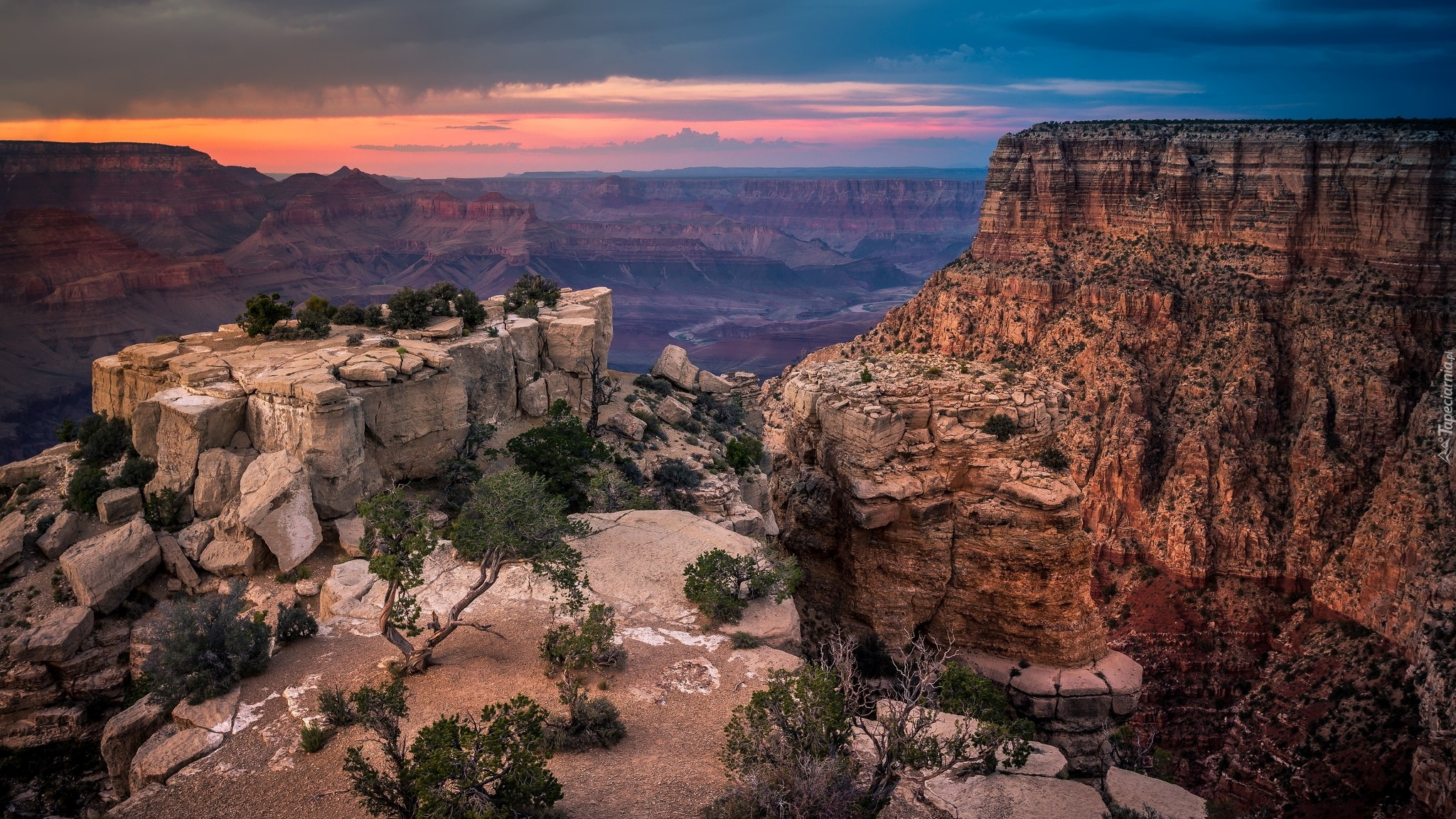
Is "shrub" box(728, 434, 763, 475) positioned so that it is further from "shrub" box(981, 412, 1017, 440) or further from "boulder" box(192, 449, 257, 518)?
"boulder" box(192, 449, 257, 518)

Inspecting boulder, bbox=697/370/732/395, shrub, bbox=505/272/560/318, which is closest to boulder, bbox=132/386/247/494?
shrub, bbox=505/272/560/318

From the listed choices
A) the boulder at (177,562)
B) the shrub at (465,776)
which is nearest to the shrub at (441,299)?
the boulder at (177,562)

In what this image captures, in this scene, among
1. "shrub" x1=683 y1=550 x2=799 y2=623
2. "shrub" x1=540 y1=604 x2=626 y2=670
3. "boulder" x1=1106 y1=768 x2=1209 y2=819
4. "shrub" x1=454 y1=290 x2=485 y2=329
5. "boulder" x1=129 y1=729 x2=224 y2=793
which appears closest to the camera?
"boulder" x1=129 y1=729 x2=224 y2=793

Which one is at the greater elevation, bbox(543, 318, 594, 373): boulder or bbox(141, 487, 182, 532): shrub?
bbox(543, 318, 594, 373): boulder

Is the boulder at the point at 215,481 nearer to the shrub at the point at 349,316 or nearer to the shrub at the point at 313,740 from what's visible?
the shrub at the point at 349,316

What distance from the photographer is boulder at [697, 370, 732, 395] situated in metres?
40.4

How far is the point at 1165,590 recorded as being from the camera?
43.7m

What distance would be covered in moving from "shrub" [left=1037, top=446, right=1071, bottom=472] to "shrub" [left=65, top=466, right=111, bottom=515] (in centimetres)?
2450

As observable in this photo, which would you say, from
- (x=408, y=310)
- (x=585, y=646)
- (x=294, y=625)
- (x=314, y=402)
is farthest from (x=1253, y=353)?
(x=294, y=625)

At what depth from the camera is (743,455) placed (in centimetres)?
3284

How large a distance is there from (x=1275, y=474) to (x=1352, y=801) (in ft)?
63.8

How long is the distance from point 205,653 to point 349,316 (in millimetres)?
14969

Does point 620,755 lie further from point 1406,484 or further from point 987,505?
point 1406,484

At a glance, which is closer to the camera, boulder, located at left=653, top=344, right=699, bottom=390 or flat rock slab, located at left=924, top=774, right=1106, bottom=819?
flat rock slab, located at left=924, top=774, right=1106, bottom=819
